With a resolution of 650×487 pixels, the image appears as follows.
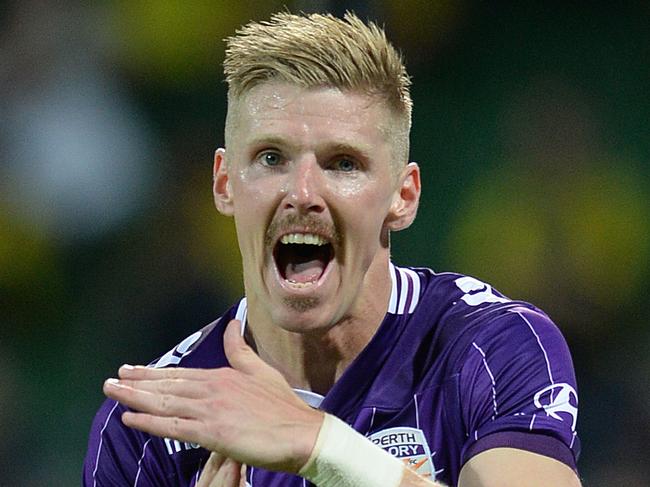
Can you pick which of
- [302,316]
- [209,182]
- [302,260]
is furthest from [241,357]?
[209,182]

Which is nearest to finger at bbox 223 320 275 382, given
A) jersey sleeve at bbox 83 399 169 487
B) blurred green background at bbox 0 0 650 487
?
jersey sleeve at bbox 83 399 169 487

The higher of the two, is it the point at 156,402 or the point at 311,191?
the point at 311,191

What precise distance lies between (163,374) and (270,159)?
A: 79cm

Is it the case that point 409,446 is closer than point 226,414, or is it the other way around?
point 226,414

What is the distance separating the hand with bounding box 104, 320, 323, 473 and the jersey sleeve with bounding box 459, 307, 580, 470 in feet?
1.65

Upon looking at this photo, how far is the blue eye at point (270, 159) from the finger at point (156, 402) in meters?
0.81

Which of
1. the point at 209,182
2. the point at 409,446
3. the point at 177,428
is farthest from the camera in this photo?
the point at 209,182

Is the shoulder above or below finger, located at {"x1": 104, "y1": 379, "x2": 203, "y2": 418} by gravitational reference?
below

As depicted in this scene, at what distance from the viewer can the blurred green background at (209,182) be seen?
522 cm

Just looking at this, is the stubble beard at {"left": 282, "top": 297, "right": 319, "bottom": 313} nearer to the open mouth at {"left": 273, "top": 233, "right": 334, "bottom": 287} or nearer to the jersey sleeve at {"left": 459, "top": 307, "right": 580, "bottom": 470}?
the open mouth at {"left": 273, "top": 233, "right": 334, "bottom": 287}

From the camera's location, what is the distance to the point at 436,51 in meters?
5.79

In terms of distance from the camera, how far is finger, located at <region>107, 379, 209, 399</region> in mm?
2176

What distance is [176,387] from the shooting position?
2.18 metres

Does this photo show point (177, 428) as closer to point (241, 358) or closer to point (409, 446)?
point (241, 358)
